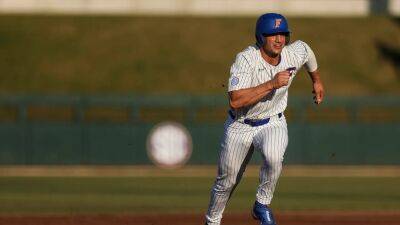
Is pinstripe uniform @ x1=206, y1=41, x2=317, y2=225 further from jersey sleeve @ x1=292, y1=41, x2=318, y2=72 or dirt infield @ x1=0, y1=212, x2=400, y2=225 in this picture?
dirt infield @ x1=0, y1=212, x2=400, y2=225

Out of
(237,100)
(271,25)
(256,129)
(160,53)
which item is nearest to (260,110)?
(256,129)

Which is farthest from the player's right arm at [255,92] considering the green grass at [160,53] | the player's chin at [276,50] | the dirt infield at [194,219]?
the green grass at [160,53]

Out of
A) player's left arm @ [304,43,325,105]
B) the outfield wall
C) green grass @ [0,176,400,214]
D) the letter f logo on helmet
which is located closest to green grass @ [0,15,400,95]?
the outfield wall

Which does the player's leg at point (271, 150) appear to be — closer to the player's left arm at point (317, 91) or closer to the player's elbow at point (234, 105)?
the player's left arm at point (317, 91)

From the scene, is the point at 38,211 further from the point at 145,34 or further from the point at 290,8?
the point at 290,8

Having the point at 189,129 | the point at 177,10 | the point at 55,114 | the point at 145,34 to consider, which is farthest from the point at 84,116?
the point at 177,10

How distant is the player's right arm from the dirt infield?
12.1 ft

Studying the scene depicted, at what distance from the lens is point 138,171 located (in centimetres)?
2692

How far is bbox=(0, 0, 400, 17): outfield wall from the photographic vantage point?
39.7 metres

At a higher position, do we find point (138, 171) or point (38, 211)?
point (38, 211)

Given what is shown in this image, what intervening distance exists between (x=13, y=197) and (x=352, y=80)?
19011mm

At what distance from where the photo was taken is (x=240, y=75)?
389 inches

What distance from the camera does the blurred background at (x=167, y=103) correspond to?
2034cm

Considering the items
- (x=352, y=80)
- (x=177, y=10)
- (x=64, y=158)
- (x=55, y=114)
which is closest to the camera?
(x=64, y=158)
